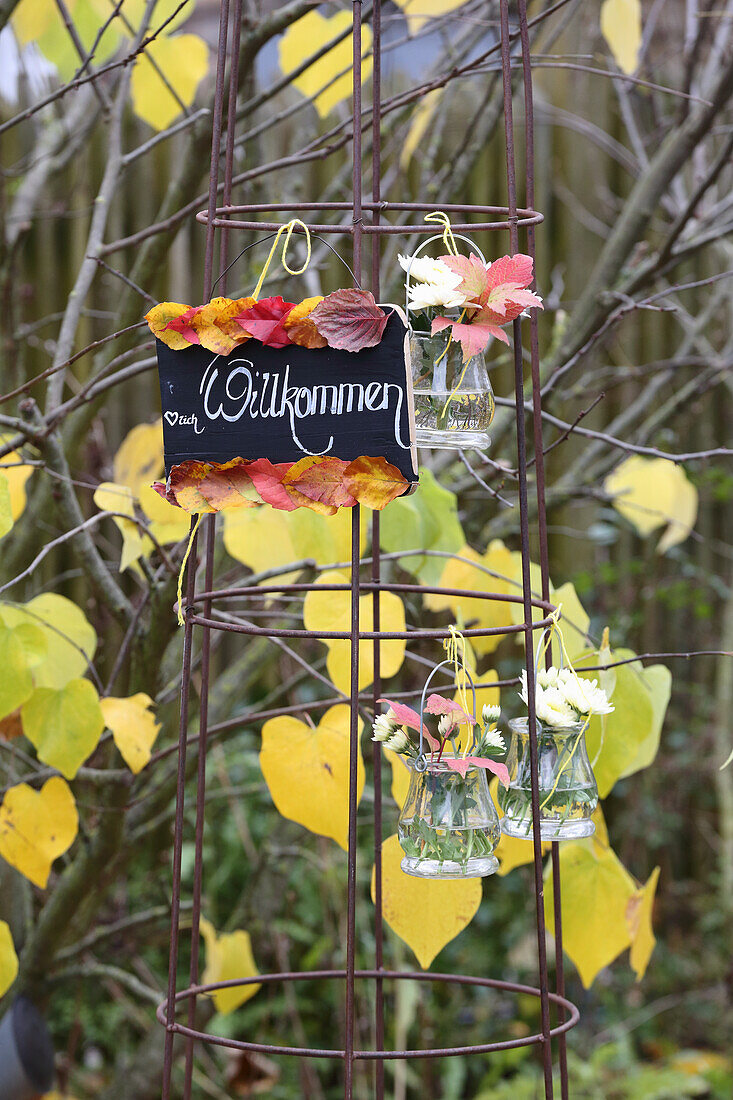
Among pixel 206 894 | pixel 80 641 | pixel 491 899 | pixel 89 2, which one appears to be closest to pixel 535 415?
pixel 80 641

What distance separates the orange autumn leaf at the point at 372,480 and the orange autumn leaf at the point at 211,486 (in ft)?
0.33

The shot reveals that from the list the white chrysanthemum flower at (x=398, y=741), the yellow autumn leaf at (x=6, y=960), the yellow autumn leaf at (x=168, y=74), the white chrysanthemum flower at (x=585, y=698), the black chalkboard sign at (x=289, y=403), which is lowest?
the yellow autumn leaf at (x=6, y=960)

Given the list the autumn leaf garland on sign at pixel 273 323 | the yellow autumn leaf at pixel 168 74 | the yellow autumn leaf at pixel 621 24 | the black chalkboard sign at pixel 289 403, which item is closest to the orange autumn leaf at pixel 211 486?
the black chalkboard sign at pixel 289 403

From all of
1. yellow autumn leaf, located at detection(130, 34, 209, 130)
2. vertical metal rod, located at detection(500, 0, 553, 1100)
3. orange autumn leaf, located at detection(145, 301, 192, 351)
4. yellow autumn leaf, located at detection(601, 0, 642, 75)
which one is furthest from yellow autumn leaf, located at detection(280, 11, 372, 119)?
orange autumn leaf, located at detection(145, 301, 192, 351)

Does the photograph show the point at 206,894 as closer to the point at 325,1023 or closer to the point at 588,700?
the point at 325,1023

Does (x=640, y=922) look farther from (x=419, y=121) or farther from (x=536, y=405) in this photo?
(x=419, y=121)

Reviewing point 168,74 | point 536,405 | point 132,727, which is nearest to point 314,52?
point 168,74

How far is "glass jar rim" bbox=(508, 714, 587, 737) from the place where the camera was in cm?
109

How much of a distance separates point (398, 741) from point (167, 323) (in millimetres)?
471

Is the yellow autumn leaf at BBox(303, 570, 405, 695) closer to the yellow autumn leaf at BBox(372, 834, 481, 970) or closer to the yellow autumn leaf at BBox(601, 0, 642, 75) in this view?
the yellow autumn leaf at BBox(372, 834, 481, 970)

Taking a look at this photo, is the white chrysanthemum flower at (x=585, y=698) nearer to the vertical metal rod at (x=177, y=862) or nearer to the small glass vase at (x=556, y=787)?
the small glass vase at (x=556, y=787)

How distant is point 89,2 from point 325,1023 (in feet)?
7.40

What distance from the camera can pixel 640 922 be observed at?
4.14ft

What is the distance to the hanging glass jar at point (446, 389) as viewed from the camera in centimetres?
109
